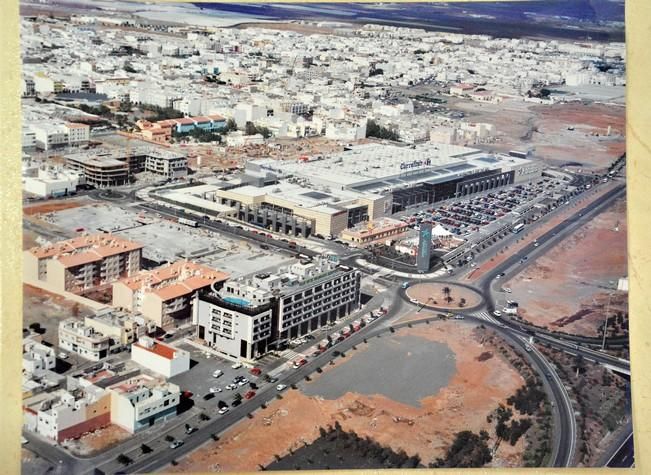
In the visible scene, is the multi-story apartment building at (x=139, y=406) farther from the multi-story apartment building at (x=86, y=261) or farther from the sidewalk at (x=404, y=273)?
the sidewalk at (x=404, y=273)

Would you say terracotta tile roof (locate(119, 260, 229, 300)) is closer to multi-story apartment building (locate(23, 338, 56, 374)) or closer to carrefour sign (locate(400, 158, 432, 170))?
multi-story apartment building (locate(23, 338, 56, 374))

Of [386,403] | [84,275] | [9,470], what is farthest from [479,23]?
[9,470]

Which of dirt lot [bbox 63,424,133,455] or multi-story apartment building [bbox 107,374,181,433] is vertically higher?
multi-story apartment building [bbox 107,374,181,433]

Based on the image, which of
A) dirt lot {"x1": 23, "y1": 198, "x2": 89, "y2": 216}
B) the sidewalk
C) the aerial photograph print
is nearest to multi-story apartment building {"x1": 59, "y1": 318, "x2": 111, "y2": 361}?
the aerial photograph print

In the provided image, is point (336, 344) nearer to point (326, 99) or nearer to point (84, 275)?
point (84, 275)

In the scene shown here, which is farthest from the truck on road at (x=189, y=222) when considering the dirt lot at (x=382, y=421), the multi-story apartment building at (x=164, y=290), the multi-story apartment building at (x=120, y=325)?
the dirt lot at (x=382, y=421)
